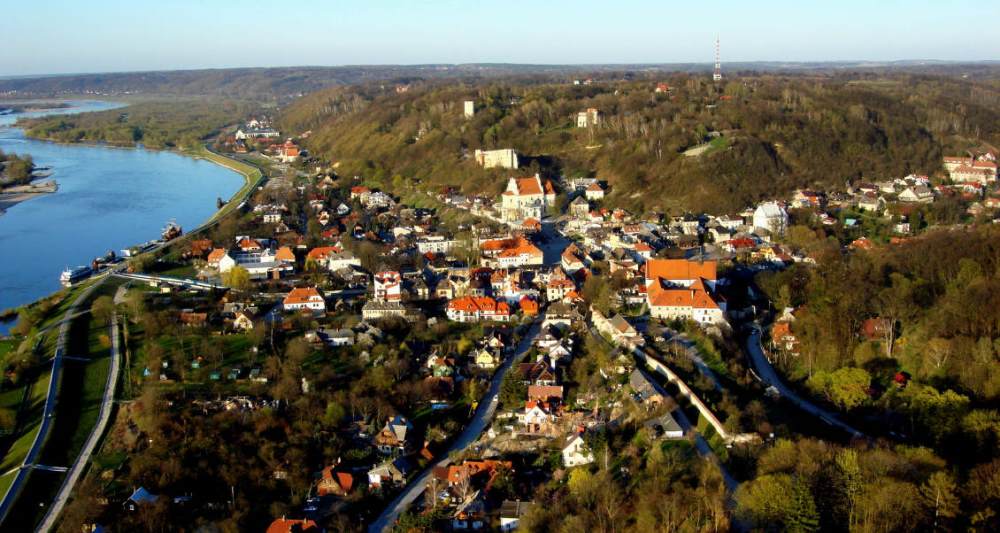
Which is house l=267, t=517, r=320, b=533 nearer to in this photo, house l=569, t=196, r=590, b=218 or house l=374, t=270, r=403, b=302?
house l=374, t=270, r=403, b=302

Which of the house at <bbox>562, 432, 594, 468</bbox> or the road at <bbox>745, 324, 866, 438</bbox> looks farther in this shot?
the road at <bbox>745, 324, 866, 438</bbox>

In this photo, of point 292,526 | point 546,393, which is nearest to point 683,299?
point 546,393

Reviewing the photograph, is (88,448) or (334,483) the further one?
(88,448)

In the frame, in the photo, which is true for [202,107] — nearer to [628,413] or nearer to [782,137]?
[782,137]

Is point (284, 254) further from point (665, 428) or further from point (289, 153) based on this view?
point (289, 153)

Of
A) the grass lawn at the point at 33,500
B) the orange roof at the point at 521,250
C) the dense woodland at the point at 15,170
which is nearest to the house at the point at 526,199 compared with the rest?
the orange roof at the point at 521,250

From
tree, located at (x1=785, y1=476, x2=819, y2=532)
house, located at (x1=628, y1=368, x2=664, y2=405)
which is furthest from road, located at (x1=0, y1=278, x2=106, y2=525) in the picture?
tree, located at (x1=785, y1=476, x2=819, y2=532)
